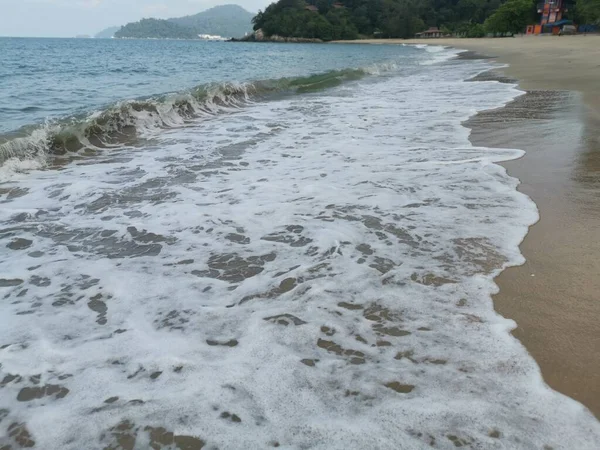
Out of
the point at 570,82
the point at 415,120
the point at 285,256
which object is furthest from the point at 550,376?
the point at 570,82

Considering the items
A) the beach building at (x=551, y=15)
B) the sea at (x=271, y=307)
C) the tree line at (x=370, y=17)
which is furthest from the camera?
the tree line at (x=370, y=17)

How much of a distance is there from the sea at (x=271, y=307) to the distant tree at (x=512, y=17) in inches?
3464

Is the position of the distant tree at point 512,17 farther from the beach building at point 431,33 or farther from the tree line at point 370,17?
the beach building at point 431,33

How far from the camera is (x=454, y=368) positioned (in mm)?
2219

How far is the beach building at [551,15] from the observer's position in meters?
72.6

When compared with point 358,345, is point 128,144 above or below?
above

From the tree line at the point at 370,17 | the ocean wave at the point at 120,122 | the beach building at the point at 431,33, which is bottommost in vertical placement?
the ocean wave at the point at 120,122

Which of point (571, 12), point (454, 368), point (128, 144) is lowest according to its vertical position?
point (454, 368)

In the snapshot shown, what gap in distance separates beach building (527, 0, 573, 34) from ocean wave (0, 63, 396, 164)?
76.7 meters

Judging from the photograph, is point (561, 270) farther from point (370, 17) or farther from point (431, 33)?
point (370, 17)

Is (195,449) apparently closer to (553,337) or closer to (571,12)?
(553,337)

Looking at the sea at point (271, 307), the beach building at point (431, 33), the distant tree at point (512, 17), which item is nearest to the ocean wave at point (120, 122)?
the sea at point (271, 307)

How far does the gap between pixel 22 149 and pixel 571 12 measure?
87329 mm

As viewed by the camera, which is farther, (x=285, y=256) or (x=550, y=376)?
(x=285, y=256)
